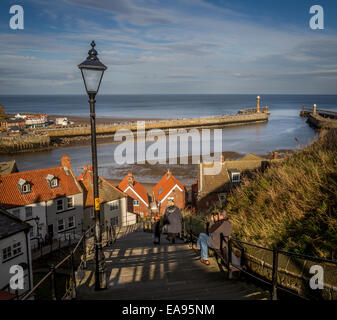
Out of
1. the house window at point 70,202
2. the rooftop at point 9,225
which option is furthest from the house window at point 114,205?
the rooftop at point 9,225

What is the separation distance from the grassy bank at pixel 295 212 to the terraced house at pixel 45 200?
67.7 feet

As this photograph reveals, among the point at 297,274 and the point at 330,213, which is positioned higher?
the point at 330,213

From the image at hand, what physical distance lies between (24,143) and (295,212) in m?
71.1

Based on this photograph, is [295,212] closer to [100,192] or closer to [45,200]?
[45,200]

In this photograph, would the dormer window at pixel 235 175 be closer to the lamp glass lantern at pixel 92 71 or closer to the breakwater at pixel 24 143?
the lamp glass lantern at pixel 92 71

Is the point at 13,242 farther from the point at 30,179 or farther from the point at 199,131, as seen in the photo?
the point at 199,131

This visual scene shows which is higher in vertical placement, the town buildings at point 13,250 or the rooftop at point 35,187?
the rooftop at point 35,187

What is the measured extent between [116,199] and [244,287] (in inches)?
1020

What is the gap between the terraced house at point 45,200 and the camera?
25.3 meters

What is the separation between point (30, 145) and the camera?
6975 centimetres

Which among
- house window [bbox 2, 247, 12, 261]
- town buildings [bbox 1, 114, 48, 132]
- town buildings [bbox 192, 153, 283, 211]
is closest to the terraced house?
house window [bbox 2, 247, 12, 261]
